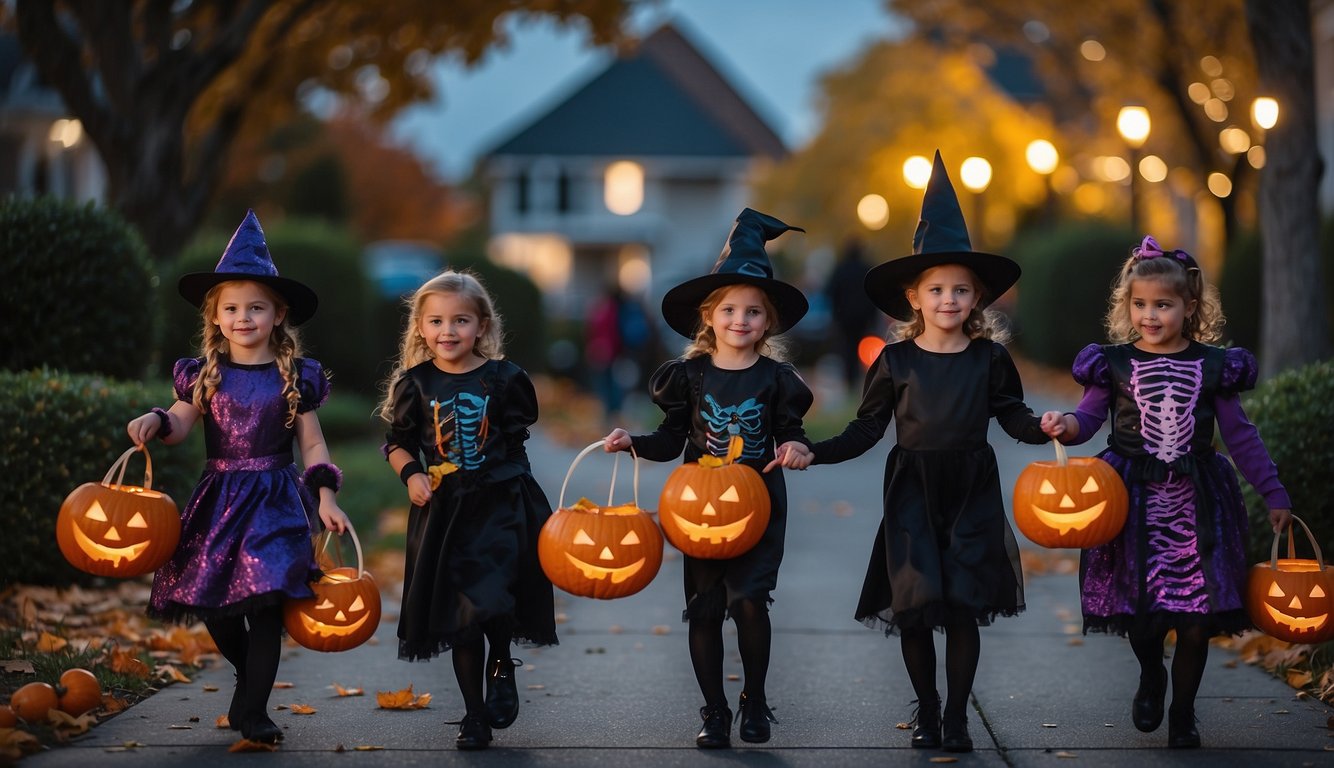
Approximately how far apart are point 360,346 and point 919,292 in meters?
14.0

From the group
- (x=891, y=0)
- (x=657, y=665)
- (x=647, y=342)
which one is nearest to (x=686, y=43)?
(x=891, y=0)

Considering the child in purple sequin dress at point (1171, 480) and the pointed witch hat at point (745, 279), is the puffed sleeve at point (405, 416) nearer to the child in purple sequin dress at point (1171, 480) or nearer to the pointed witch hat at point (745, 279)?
the pointed witch hat at point (745, 279)

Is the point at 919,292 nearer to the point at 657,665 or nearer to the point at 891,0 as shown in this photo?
the point at 657,665

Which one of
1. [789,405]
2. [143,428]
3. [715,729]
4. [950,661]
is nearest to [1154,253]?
[789,405]

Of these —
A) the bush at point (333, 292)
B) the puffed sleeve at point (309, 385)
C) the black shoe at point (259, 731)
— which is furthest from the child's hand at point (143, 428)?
the bush at point (333, 292)

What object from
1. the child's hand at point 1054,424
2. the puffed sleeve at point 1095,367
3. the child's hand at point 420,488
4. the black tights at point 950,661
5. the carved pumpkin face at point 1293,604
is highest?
the puffed sleeve at point 1095,367

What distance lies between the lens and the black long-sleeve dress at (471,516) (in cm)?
547

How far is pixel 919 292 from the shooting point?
18.7 feet

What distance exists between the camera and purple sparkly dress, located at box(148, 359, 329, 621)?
213 inches

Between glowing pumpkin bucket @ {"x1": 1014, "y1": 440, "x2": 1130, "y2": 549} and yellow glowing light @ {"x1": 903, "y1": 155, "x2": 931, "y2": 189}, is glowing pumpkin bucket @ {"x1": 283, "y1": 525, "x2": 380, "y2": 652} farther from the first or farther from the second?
yellow glowing light @ {"x1": 903, "y1": 155, "x2": 931, "y2": 189}

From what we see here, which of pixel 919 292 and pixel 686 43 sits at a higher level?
pixel 686 43

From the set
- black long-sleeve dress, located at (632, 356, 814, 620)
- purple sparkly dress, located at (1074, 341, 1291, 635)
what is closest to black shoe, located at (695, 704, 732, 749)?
black long-sleeve dress, located at (632, 356, 814, 620)

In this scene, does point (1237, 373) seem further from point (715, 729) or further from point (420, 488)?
point (420, 488)

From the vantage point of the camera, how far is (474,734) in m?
5.45
